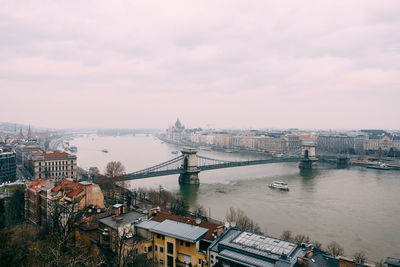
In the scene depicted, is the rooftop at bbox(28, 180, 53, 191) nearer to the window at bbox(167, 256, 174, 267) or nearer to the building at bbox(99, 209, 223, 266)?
the building at bbox(99, 209, 223, 266)

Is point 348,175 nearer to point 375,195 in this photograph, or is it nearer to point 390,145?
point 375,195

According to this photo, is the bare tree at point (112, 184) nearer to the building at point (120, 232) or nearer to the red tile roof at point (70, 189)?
the red tile roof at point (70, 189)

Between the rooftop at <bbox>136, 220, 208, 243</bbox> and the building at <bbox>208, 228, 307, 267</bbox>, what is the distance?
48 cm

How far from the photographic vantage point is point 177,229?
709 centimetres

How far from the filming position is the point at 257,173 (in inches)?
1102

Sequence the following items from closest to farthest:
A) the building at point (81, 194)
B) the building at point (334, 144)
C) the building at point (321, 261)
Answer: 1. the building at point (321, 261)
2. the building at point (81, 194)
3. the building at point (334, 144)

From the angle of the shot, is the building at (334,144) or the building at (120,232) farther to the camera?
the building at (334,144)

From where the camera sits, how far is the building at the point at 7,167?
20.1 metres

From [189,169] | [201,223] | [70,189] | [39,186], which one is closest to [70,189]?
[70,189]

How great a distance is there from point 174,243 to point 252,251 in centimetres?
181

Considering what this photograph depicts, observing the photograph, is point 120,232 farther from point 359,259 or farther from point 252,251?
point 359,259

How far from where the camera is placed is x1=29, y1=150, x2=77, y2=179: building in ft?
63.5

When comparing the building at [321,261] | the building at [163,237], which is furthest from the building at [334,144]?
the building at [163,237]

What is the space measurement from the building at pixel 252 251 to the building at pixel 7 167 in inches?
747
